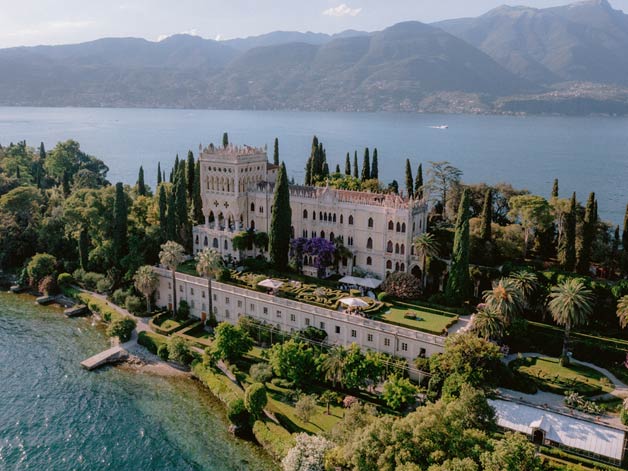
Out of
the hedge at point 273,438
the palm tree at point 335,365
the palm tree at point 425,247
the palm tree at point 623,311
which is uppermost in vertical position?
the palm tree at point 425,247

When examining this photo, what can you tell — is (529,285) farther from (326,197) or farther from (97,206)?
(97,206)

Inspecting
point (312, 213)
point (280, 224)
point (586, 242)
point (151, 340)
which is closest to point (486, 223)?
point (586, 242)

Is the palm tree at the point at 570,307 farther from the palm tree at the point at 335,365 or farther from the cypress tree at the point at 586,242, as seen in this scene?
the palm tree at the point at 335,365

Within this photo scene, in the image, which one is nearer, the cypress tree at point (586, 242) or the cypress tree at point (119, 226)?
the cypress tree at point (586, 242)

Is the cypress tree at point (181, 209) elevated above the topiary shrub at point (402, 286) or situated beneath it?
elevated above

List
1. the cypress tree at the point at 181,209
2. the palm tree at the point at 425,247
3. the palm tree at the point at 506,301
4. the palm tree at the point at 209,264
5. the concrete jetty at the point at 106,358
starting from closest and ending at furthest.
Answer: the palm tree at the point at 506,301
the concrete jetty at the point at 106,358
the palm tree at the point at 209,264
the palm tree at the point at 425,247
the cypress tree at the point at 181,209

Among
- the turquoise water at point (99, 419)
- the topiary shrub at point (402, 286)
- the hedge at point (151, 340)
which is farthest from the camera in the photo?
the topiary shrub at point (402, 286)

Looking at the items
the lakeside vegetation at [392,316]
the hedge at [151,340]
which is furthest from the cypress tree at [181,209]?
the hedge at [151,340]

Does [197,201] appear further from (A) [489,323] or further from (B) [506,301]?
(A) [489,323]
